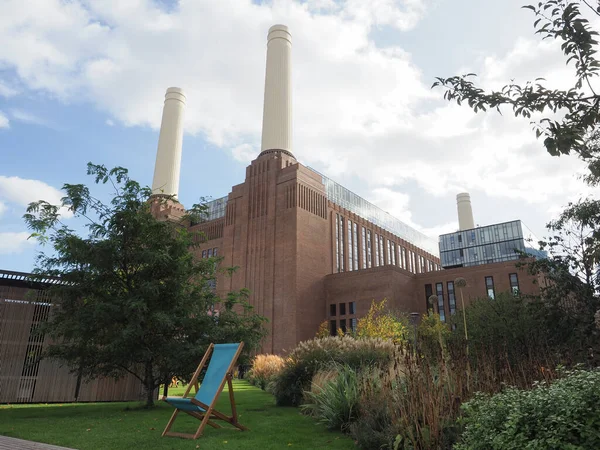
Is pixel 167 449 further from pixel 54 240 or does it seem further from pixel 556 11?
pixel 54 240

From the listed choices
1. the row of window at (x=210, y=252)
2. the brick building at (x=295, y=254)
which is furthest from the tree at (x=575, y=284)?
the row of window at (x=210, y=252)

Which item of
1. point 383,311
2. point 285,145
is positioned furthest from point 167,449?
point 285,145

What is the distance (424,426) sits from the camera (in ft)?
18.3

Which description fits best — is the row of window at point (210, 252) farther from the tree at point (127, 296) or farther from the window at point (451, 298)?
the tree at point (127, 296)

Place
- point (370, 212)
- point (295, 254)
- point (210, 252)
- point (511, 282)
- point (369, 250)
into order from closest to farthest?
1. point (511, 282)
2. point (295, 254)
3. point (210, 252)
4. point (369, 250)
5. point (370, 212)

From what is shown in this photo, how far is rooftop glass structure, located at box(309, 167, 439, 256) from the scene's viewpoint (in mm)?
63425

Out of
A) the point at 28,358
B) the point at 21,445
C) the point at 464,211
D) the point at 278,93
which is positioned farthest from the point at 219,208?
the point at 21,445

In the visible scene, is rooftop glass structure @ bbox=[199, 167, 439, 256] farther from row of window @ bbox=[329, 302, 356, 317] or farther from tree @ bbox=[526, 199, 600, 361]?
tree @ bbox=[526, 199, 600, 361]

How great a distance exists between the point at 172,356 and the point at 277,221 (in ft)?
124

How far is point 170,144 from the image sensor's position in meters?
79.6

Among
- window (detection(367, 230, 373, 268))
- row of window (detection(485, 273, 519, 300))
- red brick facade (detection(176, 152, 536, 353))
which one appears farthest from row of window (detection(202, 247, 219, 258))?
row of window (detection(485, 273, 519, 300))

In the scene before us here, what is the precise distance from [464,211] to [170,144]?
60.8 m

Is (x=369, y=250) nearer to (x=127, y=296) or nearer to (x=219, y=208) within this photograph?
(x=219, y=208)

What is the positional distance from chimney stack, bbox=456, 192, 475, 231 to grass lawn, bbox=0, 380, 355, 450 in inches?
3599
